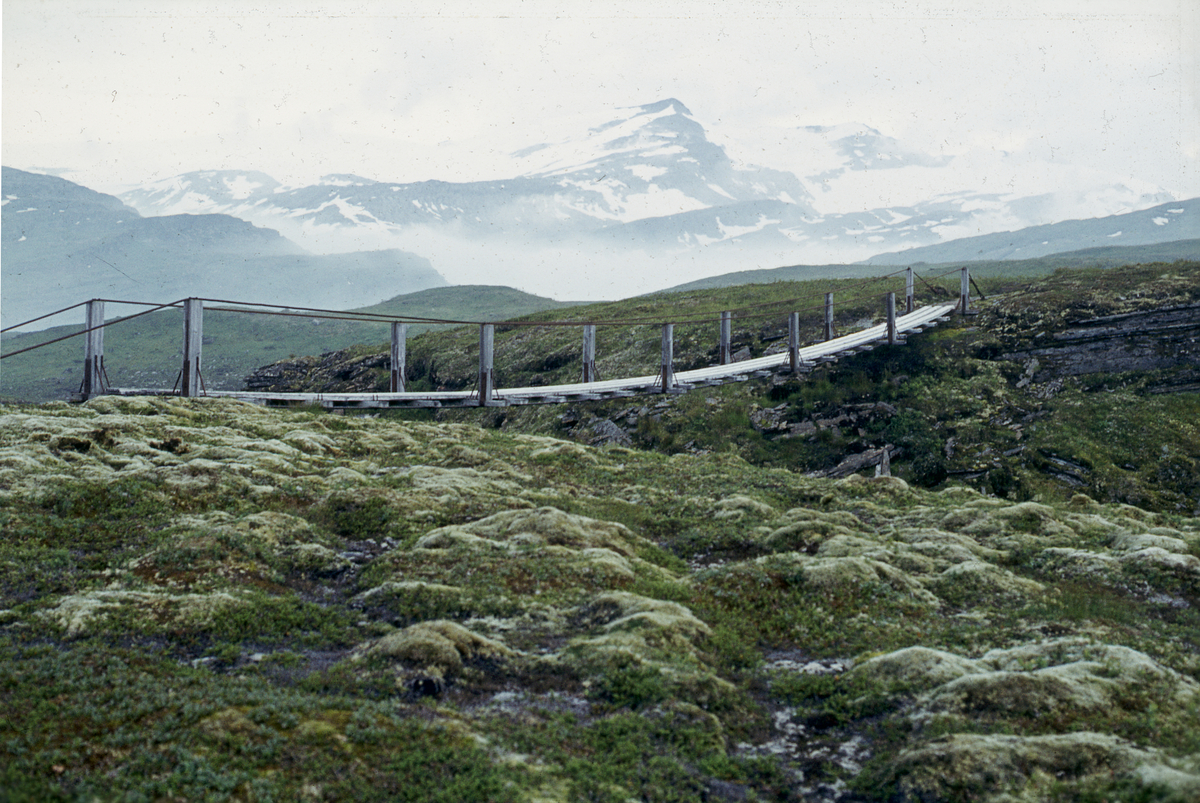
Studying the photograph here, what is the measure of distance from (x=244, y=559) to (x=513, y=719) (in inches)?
344

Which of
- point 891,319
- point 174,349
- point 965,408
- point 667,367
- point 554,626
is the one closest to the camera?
point 554,626

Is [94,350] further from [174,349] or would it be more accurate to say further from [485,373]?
[174,349]

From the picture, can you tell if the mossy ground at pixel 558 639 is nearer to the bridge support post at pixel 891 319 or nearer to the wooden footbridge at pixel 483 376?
the wooden footbridge at pixel 483 376

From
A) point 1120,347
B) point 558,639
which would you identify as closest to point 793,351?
point 1120,347

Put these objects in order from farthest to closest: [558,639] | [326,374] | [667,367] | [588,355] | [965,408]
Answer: [326,374] → [588,355] → [965,408] → [667,367] → [558,639]

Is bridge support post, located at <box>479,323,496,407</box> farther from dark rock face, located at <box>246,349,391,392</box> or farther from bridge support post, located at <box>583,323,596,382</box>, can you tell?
dark rock face, located at <box>246,349,391,392</box>

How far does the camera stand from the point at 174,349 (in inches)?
6250

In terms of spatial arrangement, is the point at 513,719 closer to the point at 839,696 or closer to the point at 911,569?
the point at 839,696

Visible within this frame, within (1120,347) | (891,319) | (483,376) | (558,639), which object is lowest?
(558,639)

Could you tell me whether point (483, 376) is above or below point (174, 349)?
below

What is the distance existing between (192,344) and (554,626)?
23.7m

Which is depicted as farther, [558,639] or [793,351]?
[793,351]

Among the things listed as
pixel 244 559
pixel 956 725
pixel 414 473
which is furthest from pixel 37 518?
pixel 956 725

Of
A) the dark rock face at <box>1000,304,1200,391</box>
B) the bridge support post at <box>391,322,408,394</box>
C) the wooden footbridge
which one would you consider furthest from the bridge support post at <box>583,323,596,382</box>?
the dark rock face at <box>1000,304,1200,391</box>
